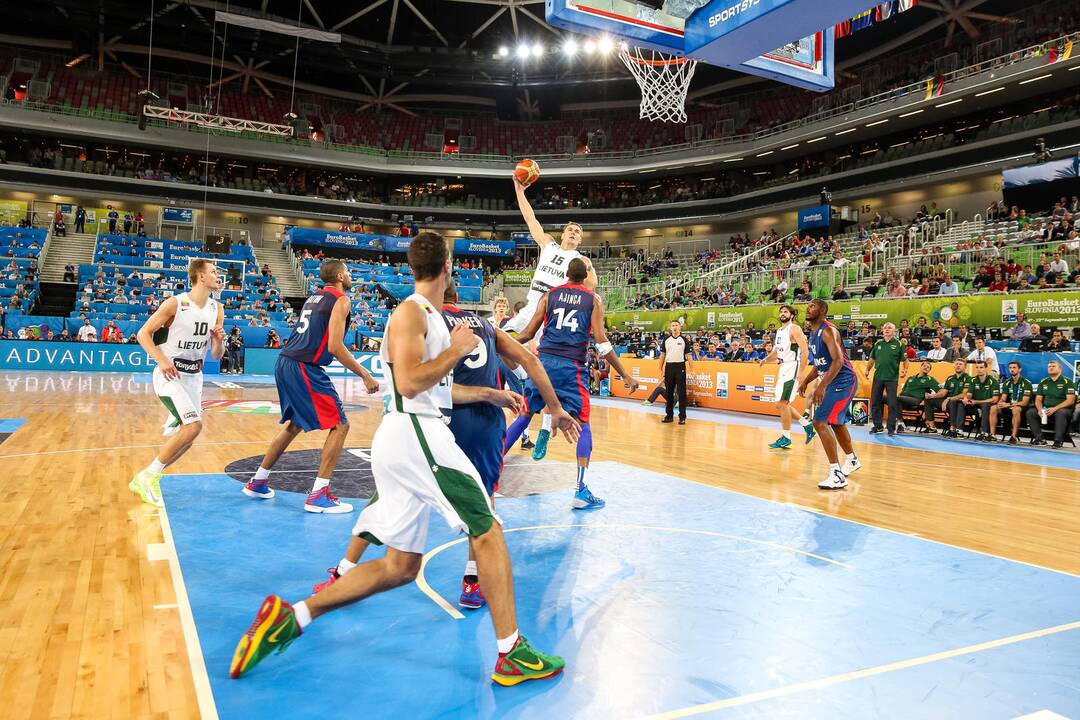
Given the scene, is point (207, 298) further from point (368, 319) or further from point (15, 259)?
point (15, 259)

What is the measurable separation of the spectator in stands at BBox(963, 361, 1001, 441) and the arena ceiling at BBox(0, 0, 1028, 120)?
27.7 metres

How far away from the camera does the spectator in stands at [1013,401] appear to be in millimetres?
11281

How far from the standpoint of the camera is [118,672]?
2.70 metres

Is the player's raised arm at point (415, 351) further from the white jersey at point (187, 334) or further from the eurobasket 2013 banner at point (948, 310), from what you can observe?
the eurobasket 2013 banner at point (948, 310)

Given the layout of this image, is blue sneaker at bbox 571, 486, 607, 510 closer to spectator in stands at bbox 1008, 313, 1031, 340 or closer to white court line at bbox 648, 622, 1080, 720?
white court line at bbox 648, 622, 1080, 720

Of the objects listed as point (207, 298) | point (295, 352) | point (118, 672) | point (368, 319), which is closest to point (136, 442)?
point (207, 298)

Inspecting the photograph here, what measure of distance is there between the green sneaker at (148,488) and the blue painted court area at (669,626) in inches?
18.1

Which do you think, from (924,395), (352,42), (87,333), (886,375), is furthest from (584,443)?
(352,42)

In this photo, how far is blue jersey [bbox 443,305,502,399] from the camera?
10.9 feet

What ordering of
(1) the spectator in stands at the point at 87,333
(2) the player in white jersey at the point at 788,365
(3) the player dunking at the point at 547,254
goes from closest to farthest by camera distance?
(3) the player dunking at the point at 547,254 < (2) the player in white jersey at the point at 788,365 < (1) the spectator in stands at the point at 87,333

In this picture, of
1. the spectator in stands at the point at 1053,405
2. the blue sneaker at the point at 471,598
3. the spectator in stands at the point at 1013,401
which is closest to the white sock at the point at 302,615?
the blue sneaker at the point at 471,598

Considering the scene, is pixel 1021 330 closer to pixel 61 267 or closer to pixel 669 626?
pixel 669 626

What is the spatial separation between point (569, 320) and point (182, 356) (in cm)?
336

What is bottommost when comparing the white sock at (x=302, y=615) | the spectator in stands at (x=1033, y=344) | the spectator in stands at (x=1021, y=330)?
the white sock at (x=302, y=615)
